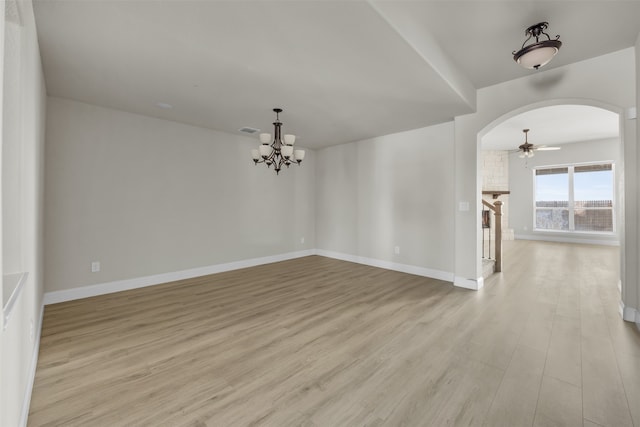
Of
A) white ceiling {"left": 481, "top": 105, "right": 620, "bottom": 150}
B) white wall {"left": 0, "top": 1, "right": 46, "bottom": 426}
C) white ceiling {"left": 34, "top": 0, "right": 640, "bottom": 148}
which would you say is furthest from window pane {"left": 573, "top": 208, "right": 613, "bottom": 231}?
white wall {"left": 0, "top": 1, "right": 46, "bottom": 426}

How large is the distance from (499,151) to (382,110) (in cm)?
723

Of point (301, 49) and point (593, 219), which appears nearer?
point (301, 49)

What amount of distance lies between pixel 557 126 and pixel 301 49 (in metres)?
6.74

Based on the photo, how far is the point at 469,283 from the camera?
4102mm

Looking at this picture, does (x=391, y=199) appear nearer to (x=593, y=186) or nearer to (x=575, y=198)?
(x=575, y=198)

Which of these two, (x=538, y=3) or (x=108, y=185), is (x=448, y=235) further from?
(x=108, y=185)

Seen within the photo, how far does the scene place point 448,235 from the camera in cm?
459

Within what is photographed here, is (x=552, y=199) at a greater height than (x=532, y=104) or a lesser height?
lesser

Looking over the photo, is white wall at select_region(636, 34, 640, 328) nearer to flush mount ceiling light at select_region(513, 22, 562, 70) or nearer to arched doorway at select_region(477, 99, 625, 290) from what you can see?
flush mount ceiling light at select_region(513, 22, 562, 70)

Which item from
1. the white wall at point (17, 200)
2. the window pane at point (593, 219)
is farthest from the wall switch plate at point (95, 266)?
the window pane at point (593, 219)

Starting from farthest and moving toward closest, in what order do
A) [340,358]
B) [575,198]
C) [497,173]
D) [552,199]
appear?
1. [497,173]
2. [552,199]
3. [575,198]
4. [340,358]

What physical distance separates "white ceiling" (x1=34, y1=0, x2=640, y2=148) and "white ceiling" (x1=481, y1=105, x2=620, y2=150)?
2.24m

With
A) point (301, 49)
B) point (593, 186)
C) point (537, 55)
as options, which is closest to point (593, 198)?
point (593, 186)

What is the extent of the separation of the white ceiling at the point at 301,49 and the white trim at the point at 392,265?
2558mm
